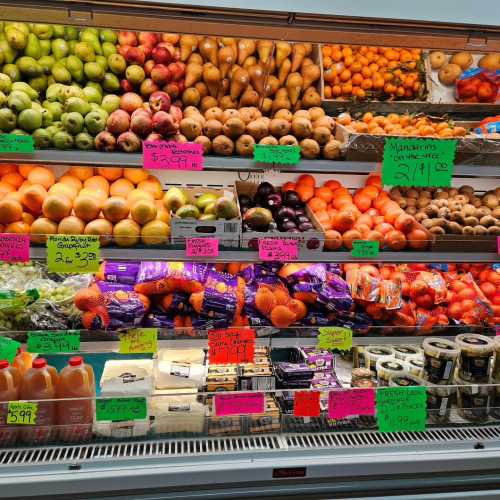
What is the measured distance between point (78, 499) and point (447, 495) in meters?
1.27

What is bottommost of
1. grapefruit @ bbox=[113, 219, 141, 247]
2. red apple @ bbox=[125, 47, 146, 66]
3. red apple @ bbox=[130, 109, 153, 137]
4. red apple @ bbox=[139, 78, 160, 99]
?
grapefruit @ bbox=[113, 219, 141, 247]

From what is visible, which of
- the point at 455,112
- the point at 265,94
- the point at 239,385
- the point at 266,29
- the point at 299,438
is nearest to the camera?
the point at 266,29

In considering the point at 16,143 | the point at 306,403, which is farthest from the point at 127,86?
the point at 306,403

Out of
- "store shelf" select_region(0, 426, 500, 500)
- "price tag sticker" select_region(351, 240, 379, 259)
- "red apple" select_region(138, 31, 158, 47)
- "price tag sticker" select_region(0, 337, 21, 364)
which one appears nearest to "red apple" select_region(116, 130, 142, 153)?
"red apple" select_region(138, 31, 158, 47)

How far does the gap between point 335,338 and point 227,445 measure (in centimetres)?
64

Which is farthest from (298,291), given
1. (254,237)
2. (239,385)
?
(239,385)

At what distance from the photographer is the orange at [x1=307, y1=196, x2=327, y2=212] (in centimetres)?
221

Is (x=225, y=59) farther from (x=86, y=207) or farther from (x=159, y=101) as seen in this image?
(x=86, y=207)

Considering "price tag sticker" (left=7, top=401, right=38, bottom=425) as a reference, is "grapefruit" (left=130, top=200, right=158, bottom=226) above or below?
above

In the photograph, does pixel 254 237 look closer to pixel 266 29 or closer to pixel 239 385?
pixel 239 385

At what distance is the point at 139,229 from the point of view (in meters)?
1.89

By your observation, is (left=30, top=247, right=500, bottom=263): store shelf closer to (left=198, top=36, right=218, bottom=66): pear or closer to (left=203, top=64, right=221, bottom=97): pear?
(left=203, top=64, right=221, bottom=97): pear

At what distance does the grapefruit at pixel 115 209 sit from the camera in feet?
6.07

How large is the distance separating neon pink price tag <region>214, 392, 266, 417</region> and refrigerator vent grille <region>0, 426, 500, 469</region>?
128 millimetres
